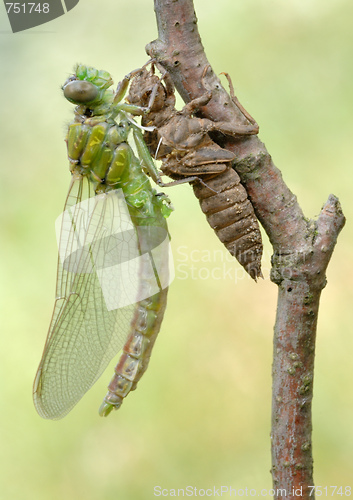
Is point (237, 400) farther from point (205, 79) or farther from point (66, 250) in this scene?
point (205, 79)

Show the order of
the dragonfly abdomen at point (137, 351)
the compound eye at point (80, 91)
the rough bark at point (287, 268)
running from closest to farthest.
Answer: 1. the rough bark at point (287, 268)
2. the compound eye at point (80, 91)
3. the dragonfly abdomen at point (137, 351)

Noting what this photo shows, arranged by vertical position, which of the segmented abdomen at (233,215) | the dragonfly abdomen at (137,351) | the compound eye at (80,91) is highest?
the compound eye at (80,91)

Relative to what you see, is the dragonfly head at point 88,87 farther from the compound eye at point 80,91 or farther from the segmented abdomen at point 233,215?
the segmented abdomen at point 233,215

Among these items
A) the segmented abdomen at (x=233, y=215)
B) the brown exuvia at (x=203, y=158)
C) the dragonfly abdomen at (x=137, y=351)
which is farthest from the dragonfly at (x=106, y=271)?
the segmented abdomen at (x=233, y=215)

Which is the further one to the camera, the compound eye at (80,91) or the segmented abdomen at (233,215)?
the compound eye at (80,91)

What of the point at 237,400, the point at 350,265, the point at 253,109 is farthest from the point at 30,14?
the point at 237,400

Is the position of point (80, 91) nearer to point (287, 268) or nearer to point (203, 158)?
point (203, 158)
